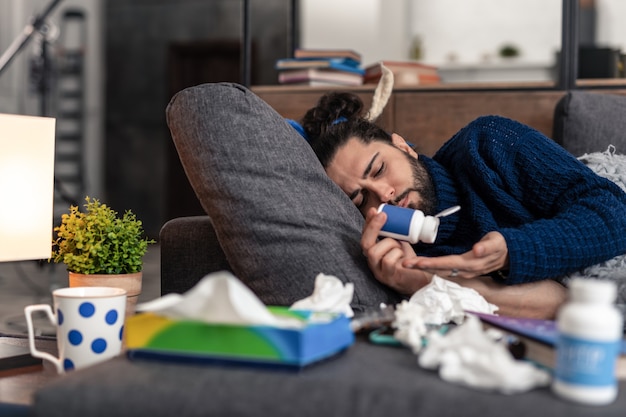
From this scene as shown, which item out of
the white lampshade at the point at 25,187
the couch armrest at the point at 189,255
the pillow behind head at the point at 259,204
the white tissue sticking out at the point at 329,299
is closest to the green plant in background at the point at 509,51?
the couch armrest at the point at 189,255

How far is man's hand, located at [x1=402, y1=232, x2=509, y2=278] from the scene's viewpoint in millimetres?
1280

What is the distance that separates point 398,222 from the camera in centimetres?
135

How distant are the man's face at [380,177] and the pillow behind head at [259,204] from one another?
0.24m

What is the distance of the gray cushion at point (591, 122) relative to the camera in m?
2.04

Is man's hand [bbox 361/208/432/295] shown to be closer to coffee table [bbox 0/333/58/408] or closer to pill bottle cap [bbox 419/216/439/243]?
pill bottle cap [bbox 419/216/439/243]

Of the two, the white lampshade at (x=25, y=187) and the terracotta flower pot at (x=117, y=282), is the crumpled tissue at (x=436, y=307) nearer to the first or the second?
the terracotta flower pot at (x=117, y=282)

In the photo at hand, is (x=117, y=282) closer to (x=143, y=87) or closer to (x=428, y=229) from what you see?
(x=428, y=229)

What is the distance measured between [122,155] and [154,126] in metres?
0.47

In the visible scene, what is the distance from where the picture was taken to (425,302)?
119 centimetres

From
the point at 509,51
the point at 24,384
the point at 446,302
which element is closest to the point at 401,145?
the point at 446,302

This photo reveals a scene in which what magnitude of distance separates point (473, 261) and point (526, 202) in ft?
1.11

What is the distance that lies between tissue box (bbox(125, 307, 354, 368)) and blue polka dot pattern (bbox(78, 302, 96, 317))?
0.19 metres

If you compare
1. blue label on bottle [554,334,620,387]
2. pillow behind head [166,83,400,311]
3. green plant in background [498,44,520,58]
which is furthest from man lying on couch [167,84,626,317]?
green plant in background [498,44,520,58]

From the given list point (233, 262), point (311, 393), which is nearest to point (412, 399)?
point (311, 393)
